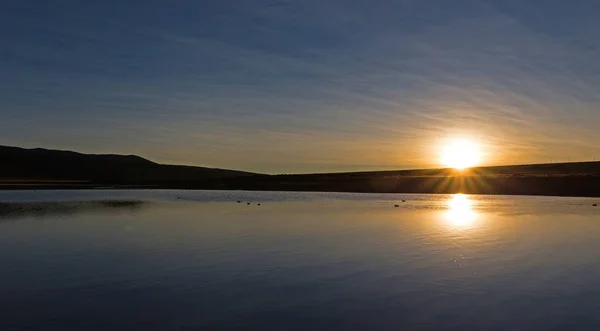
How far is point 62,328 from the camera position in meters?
12.9

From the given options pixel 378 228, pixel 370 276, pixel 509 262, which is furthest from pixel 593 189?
pixel 370 276

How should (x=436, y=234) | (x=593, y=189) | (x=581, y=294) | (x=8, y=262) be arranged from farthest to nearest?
1. (x=593, y=189)
2. (x=436, y=234)
3. (x=8, y=262)
4. (x=581, y=294)

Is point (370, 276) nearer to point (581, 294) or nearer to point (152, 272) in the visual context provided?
point (581, 294)

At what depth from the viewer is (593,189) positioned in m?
94.8

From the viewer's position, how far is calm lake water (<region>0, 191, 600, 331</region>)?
13953 millimetres

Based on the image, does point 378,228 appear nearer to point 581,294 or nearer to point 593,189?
point 581,294

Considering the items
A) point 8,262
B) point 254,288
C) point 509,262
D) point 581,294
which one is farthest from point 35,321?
point 509,262

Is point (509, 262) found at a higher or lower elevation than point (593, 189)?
lower

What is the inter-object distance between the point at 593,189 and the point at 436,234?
240 feet

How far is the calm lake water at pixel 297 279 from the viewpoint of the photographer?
45.8 feet

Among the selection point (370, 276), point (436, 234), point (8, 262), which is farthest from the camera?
point (436, 234)

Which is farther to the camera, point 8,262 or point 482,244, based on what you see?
point 482,244

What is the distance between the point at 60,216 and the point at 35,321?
33796 mm

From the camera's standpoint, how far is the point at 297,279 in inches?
750
